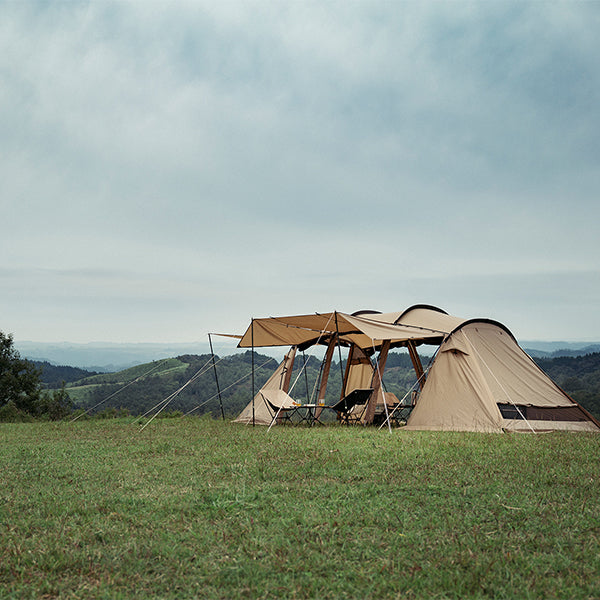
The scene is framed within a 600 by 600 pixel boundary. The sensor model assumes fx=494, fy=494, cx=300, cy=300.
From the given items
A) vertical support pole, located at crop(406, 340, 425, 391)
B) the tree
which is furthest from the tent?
the tree

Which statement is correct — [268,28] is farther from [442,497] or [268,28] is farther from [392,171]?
[442,497]

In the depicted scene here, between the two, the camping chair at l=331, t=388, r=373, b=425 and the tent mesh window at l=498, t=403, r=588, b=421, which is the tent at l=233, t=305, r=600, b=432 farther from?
the camping chair at l=331, t=388, r=373, b=425

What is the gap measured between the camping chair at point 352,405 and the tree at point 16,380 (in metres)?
14.8

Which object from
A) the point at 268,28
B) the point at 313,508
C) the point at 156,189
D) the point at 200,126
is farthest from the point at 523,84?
the point at 313,508

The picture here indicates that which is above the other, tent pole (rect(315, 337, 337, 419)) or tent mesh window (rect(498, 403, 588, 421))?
tent pole (rect(315, 337, 337, 419))

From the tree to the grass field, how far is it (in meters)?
15.7

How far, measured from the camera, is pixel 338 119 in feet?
41.9

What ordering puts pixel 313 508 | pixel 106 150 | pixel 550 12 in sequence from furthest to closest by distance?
pixel 106 150 → pixel 550 12 → pixel 313 508

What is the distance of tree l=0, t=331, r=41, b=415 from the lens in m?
19.3

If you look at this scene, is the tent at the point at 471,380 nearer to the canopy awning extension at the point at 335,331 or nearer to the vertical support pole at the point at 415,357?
the canopy awning extension at the point at 335,331

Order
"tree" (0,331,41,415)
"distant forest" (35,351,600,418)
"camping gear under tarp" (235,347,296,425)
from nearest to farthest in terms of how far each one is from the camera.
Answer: "camping gear under tarp" (235,347,296,425), "tree" (0,331,41,415), "distant forest" (35,351,600,418)

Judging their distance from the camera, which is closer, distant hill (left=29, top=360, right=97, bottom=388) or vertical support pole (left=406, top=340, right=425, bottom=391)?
vertical support pole (left=406, top=340, right=425, bottom=391)

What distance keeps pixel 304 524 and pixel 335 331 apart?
7.71 metres

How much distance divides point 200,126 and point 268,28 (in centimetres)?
324
